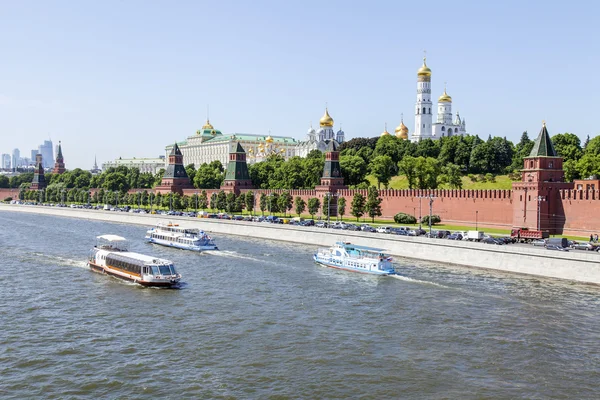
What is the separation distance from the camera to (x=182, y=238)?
53.7 metres

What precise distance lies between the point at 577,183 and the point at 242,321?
40557 millimetres

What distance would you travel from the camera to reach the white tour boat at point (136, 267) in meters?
35.6

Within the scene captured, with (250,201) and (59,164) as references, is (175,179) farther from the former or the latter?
(59,164)

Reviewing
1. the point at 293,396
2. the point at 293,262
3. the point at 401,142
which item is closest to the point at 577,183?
the point at 293,262

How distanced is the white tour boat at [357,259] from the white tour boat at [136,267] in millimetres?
11377

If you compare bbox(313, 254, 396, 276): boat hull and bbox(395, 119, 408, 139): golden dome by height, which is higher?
bbox(395, 119, 408, 139): golden dome

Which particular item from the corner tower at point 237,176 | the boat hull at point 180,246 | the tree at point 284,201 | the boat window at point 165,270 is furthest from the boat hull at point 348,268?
the corner tower at point 237,176

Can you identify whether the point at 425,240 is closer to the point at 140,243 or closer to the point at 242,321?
the point at 242,321

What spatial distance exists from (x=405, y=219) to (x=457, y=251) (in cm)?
2208

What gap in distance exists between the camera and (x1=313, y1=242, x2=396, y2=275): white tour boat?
131 ft

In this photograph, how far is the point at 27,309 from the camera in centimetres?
2961

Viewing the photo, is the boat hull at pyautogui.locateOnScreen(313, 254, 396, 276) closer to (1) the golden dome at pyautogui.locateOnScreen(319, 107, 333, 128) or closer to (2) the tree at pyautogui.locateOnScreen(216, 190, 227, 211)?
(2) the tree at pyautogui.locateOnScreen(216, 190, 227, 211)

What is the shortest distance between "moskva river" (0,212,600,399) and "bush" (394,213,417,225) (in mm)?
24916

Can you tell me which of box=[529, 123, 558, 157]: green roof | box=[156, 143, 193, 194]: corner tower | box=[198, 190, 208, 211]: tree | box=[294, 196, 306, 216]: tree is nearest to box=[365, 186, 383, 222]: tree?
box=[294, 196, 306, 216]: tree
